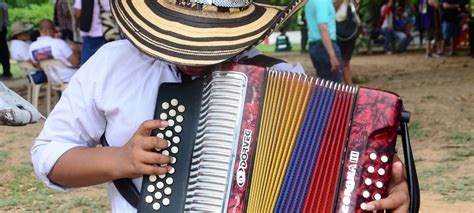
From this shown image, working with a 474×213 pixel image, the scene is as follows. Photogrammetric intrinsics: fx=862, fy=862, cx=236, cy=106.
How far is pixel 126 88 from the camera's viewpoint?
2.42m

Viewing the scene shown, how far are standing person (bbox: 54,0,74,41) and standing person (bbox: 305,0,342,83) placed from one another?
12.9ft

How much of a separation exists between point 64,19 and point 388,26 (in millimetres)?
12202

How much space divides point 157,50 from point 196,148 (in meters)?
0.29

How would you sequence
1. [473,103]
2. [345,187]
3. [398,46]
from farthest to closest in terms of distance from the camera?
[398,46], [473,103], [345,187]

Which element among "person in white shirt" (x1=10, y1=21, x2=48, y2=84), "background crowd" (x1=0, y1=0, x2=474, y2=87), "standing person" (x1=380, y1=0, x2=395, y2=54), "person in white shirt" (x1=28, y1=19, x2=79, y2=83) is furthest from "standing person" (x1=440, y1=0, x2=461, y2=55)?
"person in white shirt" (x1=28, y1=19, x2=79, y2=83)

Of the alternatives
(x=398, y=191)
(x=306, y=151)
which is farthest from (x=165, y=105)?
(x=398, y=191)

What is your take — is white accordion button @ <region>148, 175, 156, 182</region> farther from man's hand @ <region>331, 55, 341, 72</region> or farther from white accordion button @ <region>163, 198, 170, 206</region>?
man's hand @ <region>331, 55, 341, 72</region>

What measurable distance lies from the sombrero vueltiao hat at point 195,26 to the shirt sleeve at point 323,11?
613 cm

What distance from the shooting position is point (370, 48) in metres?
23.6

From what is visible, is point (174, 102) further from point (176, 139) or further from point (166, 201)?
point (166, 201)

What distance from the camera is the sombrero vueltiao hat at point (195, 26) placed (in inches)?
92.4

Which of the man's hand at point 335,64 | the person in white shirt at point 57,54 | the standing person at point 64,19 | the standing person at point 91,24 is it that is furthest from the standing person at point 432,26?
the standing person at point 91,24

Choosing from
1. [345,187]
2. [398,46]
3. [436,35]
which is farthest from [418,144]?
[398,46]

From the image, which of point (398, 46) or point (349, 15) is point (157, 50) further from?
point (398, 46)
